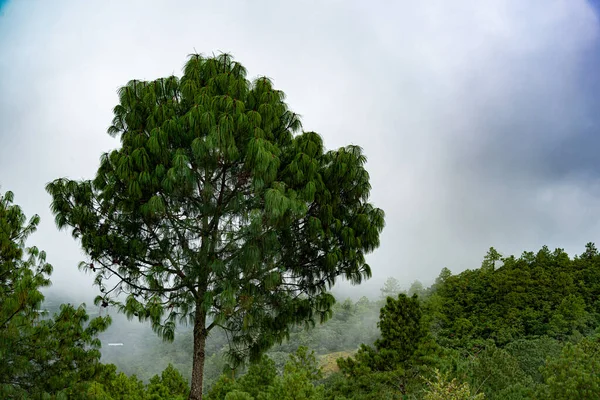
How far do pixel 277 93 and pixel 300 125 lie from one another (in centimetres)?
82

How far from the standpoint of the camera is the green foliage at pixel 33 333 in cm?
577

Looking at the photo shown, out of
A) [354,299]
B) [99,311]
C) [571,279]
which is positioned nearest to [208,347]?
[354,299]

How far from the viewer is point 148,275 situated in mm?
7180

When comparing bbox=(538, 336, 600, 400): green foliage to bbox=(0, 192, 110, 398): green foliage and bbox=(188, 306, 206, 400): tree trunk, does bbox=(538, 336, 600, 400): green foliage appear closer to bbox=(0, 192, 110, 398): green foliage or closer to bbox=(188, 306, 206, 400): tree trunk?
bbox=(188, 306, 206, 400): tree trunk

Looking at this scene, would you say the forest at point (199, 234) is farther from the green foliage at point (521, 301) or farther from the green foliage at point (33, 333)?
the green foliage at point (521, 301)

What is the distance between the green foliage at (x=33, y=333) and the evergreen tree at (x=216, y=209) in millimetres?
754

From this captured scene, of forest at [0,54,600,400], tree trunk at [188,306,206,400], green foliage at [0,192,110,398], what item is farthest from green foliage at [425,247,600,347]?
green foliage at [0,192,110,398]

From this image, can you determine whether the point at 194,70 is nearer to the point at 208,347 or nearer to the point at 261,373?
the point at 261,373

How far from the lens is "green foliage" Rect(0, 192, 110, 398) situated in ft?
18.9

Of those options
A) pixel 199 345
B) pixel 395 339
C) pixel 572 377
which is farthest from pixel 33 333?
pixel 572 377

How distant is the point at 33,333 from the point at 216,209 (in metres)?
3.23

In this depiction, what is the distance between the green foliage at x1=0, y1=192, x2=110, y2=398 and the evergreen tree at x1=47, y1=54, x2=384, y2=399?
29.7 inches

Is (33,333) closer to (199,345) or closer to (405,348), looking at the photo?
(199,345)

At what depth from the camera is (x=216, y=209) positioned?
296 inches
